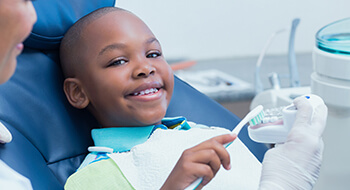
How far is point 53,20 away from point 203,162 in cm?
62

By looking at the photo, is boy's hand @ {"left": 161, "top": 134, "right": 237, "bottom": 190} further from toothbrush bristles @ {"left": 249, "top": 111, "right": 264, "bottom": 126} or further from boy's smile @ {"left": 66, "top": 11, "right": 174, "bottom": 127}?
boy's smile @ {"left": 66, "top": 11, "right": 174, "bottom": 127}

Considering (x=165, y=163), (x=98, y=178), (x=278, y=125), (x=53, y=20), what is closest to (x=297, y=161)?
(x=278, y=125)

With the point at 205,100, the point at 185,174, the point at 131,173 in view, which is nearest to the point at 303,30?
the point at 205,100

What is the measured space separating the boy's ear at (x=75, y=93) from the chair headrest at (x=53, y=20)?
11cm

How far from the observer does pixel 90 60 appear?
119cm

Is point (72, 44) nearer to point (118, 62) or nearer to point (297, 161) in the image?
point (118, 62)

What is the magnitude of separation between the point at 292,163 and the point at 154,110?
0.42 meters

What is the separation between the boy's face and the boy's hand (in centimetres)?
34

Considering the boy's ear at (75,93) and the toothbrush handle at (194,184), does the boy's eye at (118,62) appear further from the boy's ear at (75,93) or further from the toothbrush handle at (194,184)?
the toothbrush handle at (194,184)

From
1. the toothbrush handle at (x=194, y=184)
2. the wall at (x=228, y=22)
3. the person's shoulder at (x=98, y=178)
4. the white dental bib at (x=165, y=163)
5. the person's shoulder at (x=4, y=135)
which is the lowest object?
the wall at (x=228, y=22)

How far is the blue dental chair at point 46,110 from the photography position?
3.62 ft

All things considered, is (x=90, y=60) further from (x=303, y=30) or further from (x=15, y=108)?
(x=303, y=30)

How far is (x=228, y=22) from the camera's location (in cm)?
254

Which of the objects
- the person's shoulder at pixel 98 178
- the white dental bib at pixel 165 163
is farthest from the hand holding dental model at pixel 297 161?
the person's shoulder at pixel 98 178
